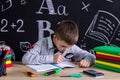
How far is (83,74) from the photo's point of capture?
1.49 metres

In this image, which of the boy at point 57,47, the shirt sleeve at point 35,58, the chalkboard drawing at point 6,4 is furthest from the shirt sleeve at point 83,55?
the chalkboard drawing at point 6,4

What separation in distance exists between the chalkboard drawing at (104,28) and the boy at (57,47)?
0.44m

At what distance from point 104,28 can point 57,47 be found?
0.68 m

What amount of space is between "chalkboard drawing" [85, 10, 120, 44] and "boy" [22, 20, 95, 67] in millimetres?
440

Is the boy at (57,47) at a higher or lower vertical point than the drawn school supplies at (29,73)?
higher

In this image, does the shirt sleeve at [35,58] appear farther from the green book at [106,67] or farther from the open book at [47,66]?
the green book at [106,67]

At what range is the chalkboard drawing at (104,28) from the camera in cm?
221

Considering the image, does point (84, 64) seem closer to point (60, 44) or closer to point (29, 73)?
point (60, 44)

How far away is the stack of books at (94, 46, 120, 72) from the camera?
5.18 ft

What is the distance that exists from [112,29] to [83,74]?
0.90m

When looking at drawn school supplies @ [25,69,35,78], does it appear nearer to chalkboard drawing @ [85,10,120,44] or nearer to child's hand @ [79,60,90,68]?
child's hand @ [79,60,90,68]

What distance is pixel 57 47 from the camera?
1747 millimetres

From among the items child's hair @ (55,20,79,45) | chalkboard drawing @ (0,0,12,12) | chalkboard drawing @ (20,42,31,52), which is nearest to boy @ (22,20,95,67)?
child's hair @ (55,20,79,45)

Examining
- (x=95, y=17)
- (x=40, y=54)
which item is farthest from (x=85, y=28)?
(x=40, y=54)
